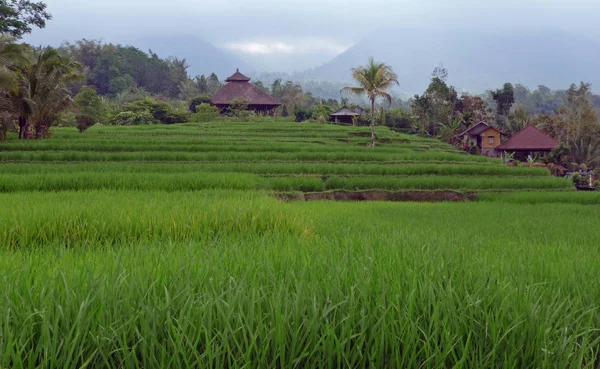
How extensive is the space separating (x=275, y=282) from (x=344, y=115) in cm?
3672

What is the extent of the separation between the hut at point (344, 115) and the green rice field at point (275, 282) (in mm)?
26399

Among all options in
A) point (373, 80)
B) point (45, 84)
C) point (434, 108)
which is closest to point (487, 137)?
point (434, 108)

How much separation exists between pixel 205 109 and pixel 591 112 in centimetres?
2789

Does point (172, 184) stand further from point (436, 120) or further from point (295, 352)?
point (436, 120)

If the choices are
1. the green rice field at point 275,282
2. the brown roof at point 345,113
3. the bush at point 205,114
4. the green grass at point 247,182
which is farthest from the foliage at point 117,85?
the green grass at point 247,182

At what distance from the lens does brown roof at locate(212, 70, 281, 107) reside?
3559 cm

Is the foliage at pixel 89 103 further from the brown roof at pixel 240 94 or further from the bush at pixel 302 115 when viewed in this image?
the bush at pixel 302 115

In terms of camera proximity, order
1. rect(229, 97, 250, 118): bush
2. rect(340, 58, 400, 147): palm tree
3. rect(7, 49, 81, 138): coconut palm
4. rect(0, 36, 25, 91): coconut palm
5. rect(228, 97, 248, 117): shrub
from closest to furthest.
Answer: rect(0, 36, 25, 91): coconut palm → rect(7, 49, 81, 138): coconut palm → rect(340, 58, 400, 147): palm tree → rect(229, 97, 250, 118): bush → rect(228, 97, 248, 117): shrub

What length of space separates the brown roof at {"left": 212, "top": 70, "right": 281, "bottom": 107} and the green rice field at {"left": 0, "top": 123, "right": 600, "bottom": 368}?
2491 centimetres

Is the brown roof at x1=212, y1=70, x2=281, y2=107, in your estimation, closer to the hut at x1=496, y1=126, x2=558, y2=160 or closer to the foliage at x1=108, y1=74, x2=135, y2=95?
the foliage at x1=108, y1=74, x2=135, y2=95

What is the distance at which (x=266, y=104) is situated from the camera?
3606 centimetres

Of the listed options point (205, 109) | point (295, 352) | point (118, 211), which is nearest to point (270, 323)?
point (295, 352)

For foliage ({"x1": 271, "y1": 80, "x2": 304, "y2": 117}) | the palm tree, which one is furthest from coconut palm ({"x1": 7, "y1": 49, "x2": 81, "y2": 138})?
foliage ({"x1": 271, "y1": 80, "x2": 304, "y2": 117})

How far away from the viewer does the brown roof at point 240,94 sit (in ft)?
117
